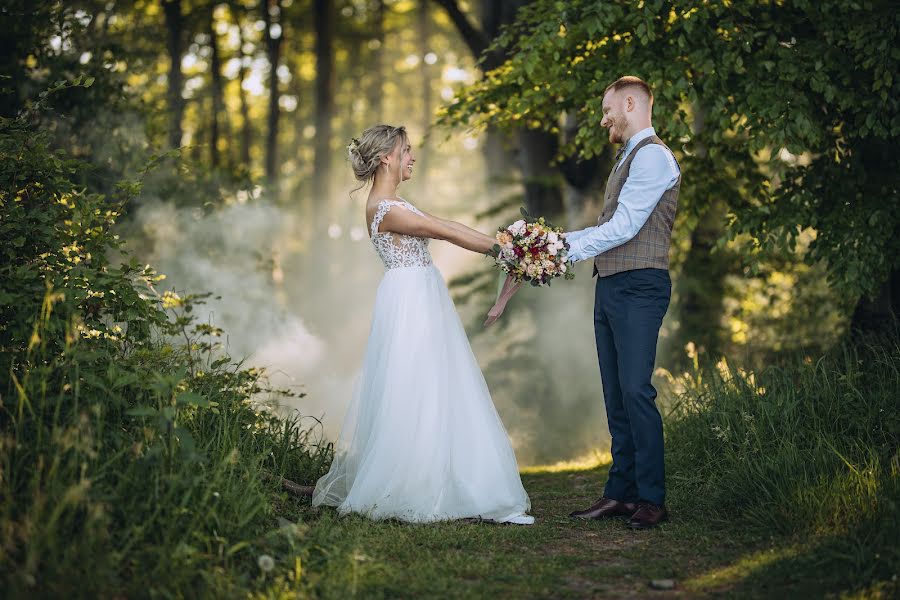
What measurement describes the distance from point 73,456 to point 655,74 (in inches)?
199

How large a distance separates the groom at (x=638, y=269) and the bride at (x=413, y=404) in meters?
0.66

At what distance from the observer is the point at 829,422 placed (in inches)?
207

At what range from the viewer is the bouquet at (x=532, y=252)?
16.5ft

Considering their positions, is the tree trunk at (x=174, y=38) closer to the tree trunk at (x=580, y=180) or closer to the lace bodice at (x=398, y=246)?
the tree trunk at (x=580, y=180)

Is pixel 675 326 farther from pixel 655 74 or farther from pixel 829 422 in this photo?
pixel 829 422

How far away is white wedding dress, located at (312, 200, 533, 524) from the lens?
4.82 meters

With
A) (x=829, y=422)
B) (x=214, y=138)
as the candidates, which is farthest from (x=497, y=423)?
(x=214, y=138)

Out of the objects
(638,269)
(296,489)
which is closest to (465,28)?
(638,269)

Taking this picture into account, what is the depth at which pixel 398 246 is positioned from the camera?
17.1 ft

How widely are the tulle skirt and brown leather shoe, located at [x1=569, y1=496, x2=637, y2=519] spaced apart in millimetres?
347

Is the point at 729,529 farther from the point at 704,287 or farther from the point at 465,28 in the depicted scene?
the point at 465,28

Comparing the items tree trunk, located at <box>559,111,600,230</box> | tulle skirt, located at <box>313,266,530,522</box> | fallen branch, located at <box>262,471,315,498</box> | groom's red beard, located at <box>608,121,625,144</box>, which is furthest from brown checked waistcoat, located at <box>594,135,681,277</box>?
tree trunk, located at <box>559,111,600,230</box>

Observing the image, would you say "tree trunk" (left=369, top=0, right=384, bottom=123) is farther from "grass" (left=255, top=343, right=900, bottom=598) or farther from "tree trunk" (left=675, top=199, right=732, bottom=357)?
"grass" (left=255, top=343, right=900, bottom=598)

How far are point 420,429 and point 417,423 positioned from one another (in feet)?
0.14
